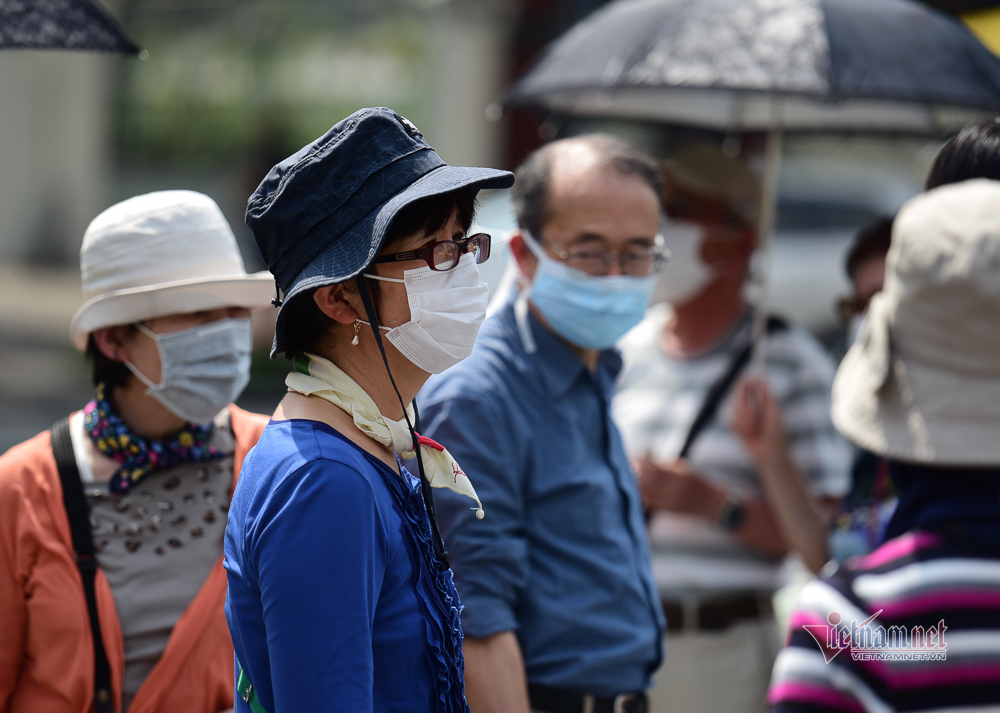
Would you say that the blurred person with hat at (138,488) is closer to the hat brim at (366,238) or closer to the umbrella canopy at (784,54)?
the hat brim at (366,238)

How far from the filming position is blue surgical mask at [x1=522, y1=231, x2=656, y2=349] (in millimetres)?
2732

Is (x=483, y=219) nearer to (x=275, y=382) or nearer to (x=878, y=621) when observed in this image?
(x=275, y=382)

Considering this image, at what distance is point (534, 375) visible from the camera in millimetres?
2650

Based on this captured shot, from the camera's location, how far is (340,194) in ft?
5.66

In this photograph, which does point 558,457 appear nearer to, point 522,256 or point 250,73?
point 522,256

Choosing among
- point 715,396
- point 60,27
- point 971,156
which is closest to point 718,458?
point 715,396

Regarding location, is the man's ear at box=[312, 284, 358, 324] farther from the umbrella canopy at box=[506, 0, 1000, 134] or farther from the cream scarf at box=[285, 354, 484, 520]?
the umbrella canopy at box=[506, 0, 1000, 134]

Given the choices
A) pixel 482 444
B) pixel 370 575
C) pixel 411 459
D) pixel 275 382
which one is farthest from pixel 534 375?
pixel 275 382

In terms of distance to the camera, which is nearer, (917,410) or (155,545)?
(917,410)

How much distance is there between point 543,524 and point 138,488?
95 centimetres

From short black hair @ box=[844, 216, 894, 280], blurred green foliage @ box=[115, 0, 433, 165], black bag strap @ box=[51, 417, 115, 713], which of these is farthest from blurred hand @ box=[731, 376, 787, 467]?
blurred green foliage @ box=[115, 0, 433, 165]

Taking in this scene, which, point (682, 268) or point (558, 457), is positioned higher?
point (682, 268)

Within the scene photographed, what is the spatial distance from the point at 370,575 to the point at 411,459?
1.31 feet

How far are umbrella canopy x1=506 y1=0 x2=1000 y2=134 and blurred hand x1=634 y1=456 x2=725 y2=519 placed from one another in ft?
3.84
